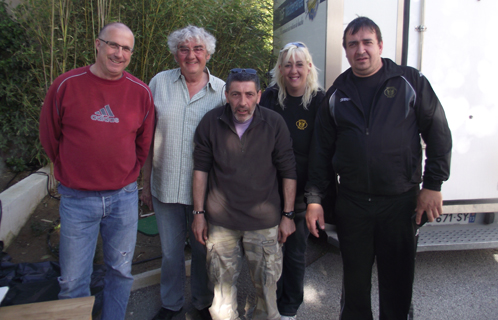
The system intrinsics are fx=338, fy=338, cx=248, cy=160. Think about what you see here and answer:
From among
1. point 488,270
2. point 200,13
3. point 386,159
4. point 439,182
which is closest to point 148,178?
point 386,159

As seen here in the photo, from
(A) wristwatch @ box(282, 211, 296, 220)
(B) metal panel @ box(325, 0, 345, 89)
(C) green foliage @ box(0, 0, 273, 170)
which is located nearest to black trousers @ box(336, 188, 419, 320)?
(A) wristwatch @ box(282, 211, 296, 220)

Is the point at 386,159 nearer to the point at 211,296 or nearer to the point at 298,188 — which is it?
the point at 298,188

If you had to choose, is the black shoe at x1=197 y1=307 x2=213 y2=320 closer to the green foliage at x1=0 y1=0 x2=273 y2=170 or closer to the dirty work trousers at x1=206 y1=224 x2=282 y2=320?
the dirty work trousers at x1=206 y1=224 x2=282 y2=320

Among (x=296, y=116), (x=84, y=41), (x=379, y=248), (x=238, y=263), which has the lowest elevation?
(x=238, y=263)

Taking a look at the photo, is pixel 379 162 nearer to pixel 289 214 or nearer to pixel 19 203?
pixel 289 214

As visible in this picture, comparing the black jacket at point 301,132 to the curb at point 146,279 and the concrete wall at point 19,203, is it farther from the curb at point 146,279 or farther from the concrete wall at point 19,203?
the concrete wall at point 19,203

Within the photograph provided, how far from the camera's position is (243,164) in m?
2.08

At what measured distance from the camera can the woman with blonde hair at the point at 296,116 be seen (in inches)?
91.9

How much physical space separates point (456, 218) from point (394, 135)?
1.78 metres

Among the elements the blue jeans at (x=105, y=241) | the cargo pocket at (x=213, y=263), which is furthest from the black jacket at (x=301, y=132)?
the blue jeans at (x=105, y=241)

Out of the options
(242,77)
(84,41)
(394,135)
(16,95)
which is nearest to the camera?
(394,135)

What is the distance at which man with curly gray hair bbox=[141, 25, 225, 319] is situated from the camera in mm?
2252

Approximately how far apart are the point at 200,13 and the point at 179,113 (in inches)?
100

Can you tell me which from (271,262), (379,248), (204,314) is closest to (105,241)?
(204,314)
